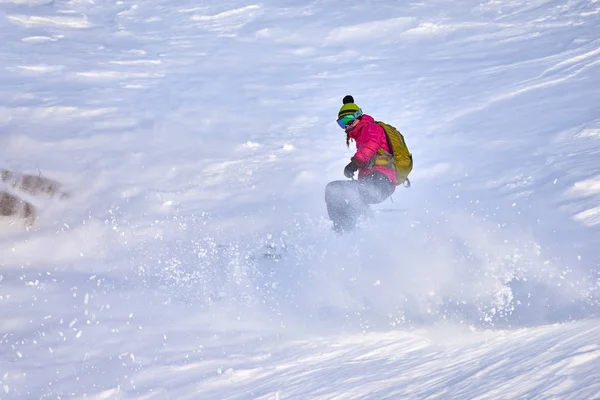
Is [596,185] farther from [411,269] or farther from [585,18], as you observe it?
[585,18]

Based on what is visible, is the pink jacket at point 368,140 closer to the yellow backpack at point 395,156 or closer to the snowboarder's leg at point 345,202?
the yellow backpack at point 395,156

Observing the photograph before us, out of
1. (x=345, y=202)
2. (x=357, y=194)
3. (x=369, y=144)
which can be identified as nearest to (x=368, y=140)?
(x=369, y=144)

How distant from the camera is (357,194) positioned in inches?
273

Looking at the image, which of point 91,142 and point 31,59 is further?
point 31,59

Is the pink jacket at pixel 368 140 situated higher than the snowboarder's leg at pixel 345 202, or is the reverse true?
the pink jacket at pixel 368 140

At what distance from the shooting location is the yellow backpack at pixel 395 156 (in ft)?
22.5

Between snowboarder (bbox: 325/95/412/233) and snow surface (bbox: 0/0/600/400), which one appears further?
snowboarder (bbox: 325/95/412/233)

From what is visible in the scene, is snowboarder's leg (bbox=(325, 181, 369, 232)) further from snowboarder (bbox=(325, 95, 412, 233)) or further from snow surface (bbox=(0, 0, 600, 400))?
snow surface (bbox=(0, 0, 600, 400))

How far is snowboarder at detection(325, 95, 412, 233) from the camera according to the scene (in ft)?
22.0

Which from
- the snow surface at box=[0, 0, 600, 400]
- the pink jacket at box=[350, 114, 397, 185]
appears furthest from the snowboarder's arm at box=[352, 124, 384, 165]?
the snow surface at box=[0, 0, 600, 400]

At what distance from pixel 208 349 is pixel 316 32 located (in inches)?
608

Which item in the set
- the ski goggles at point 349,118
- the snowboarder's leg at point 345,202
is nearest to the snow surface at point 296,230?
the snowboarder's leg at point 345,202

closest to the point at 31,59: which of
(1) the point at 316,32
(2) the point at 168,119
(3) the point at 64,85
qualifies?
(3) the point at 64,85

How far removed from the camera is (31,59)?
648 inches
